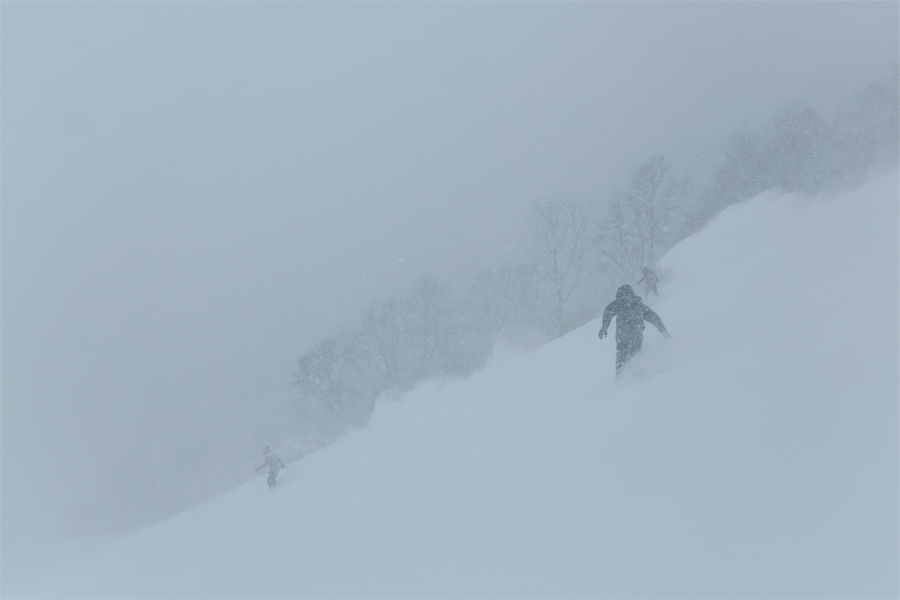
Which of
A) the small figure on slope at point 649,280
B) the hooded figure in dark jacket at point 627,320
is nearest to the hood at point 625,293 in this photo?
the hooded figure in dark jacket at point 627,320

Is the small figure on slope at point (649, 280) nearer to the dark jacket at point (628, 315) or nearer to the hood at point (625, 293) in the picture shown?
the dark jacket at point (628, 315)

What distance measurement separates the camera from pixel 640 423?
25.1 ft

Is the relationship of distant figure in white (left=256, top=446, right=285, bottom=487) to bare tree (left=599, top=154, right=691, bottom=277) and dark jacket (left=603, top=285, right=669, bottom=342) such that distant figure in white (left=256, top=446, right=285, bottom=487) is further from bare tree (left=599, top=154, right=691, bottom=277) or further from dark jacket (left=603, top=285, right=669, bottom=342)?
bare tree (left=599, top=154, right=691, bottom=277)

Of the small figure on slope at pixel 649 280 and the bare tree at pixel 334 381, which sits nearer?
the small figure on slope at pixel 649 280

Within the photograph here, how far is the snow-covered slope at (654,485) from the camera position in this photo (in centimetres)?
463

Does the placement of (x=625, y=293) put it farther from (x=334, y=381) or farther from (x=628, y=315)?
(x=334, y=381)

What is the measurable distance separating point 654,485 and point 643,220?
32.8 meters

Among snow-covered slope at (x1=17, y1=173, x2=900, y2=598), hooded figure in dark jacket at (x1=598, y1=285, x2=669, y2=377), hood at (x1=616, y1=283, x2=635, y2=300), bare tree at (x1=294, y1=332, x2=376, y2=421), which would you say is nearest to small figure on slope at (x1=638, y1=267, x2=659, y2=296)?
snow-covered slope at (x1=17, y1=173, x2=900, y2=598)

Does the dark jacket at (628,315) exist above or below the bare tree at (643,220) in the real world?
below

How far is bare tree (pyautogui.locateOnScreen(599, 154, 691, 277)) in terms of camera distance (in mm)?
35125

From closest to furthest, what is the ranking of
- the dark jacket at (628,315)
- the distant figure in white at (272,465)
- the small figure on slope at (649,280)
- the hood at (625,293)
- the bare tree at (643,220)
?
1. the dark jacket at (628,315)
2. the hood at (625,293)
3. the distant figure in white at (272,465)
4. the small figure on slope at (649,280)
5. the bare tree at (643,220)

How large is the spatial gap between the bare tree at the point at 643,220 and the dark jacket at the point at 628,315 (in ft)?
84.6

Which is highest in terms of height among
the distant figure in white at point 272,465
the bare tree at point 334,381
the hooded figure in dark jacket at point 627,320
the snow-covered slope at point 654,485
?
the bare tree at point 334,381

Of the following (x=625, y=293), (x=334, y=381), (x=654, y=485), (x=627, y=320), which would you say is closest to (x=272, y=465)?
(x=627, y=320)
